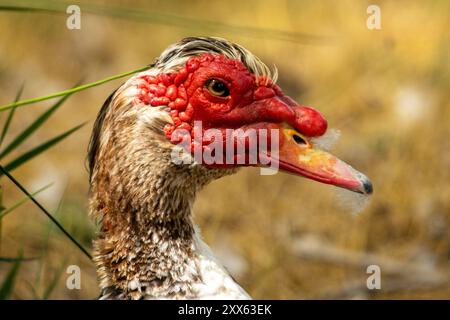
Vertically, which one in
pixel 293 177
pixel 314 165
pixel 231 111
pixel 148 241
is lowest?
pixel 148 241

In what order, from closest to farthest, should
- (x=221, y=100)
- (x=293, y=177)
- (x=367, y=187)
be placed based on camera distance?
(x=367, y=187) → (x=221, y=100) → (x=293, y=177)

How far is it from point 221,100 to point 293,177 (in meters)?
3.00

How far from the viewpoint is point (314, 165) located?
258 cm

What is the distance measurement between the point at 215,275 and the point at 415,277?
2295 millimetres

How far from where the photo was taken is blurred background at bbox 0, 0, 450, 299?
15.6 feet

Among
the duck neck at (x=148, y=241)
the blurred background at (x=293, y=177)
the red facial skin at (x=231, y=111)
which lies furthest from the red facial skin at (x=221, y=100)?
the blurred background at (x=293, y=177)

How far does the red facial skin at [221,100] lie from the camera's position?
2631mm

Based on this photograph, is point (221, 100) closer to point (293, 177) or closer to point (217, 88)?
point (217, 88)

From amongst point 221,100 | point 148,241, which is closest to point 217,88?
point 221,100

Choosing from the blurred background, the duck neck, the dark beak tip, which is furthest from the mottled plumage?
the blurred background

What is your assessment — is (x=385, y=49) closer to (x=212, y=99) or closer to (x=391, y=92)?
(x=391, y=92)

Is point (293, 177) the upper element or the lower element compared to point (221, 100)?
upper

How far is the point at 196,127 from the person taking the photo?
2.66m

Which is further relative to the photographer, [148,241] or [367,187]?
[148,241]
